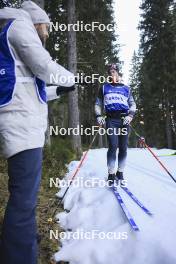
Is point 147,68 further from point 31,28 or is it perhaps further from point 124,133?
point 31,28

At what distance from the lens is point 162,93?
30.5 m

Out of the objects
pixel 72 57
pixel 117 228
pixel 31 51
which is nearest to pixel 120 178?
pixel 117 228

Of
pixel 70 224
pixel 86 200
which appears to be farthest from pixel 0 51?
pixel 86 200

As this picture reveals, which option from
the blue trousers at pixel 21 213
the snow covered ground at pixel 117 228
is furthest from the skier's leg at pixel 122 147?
the blue trousers at pixel 21 213

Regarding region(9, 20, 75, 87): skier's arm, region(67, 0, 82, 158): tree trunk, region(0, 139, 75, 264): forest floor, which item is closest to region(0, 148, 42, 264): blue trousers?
region(9, 20, 75, 87): skier's arm

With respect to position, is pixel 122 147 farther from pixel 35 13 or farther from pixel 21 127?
pixel 21 127

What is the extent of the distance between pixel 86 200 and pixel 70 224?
1.00 metres

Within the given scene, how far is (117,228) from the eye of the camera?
13.4 feet

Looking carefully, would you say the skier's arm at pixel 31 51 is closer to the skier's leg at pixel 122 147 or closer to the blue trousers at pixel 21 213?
the blue trousers at pixel 21 213

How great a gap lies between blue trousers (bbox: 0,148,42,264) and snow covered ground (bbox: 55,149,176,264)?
3.13 ft

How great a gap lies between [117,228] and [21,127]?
1.96 m

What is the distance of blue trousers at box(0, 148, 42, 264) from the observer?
2.76 meters

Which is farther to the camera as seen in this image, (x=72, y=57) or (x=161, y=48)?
(x=161, y=48)

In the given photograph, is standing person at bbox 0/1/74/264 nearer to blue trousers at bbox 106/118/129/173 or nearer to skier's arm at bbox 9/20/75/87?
skier's arm at bbox 9/20/75/87
